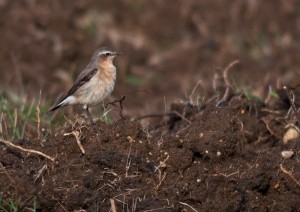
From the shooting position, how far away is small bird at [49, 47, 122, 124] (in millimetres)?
10156

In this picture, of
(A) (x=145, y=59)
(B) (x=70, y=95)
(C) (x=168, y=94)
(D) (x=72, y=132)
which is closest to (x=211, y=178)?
(D) (x=72, y=132)

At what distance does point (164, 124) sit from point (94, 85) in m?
1.19

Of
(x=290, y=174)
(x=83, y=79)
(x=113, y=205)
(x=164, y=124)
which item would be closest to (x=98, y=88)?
(x=83, y=79)

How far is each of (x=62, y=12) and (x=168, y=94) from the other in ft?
9.15

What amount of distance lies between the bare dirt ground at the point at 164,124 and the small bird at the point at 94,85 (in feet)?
0.99

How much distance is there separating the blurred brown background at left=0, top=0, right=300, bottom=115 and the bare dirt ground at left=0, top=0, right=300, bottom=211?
0.08ft

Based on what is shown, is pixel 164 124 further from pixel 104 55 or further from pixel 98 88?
pixel 104 55

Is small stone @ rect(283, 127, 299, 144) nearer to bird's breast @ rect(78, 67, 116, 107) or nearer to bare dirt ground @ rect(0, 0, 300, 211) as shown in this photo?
bare dirt ground @ rect(0, 0, 300, 211)

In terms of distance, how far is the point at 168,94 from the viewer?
14500mm

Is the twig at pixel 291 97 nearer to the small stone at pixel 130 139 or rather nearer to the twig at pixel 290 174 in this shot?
the twig at pixel 290 174

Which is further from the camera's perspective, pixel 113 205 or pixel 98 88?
pixel 98 88

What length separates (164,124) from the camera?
9352mm

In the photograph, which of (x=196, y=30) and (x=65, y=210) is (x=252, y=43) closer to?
(x=196, y=30)

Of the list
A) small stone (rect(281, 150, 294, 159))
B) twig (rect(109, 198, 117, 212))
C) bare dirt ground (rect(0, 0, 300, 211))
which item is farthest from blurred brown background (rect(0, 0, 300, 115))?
twig (rect(109, 198, 117, 212))
